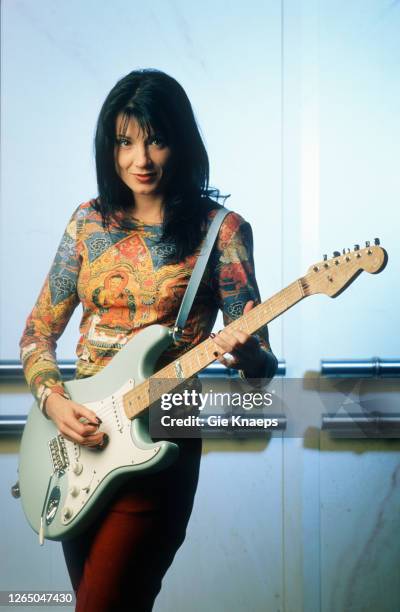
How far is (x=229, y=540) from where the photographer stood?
184 centimetres

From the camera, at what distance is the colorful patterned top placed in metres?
1.59

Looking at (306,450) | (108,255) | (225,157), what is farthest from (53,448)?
(225,157)

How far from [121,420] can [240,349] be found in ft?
0.81

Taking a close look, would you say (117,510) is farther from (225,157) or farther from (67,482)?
(225,157)

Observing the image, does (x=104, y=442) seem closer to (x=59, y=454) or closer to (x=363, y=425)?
(x=59, y=454)

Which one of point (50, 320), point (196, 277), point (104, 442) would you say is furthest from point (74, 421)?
point (196, 277)

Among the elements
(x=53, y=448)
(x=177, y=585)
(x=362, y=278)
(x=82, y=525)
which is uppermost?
(x=362, y=278)

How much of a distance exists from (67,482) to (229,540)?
0.40 metres

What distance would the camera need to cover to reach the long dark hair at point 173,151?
1633 mm

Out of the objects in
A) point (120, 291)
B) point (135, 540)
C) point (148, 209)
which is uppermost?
point (148, 209)

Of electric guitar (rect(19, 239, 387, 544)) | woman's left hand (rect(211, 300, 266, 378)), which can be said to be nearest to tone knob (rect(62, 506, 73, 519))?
electric guitar (rect(19, 239, 387, 544))

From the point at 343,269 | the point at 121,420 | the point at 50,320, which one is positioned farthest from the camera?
the point at 50,320

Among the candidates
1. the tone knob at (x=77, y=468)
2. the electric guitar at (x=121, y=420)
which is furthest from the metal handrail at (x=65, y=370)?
the tone knob at (x=77, y=468)

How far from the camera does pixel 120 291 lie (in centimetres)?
163
